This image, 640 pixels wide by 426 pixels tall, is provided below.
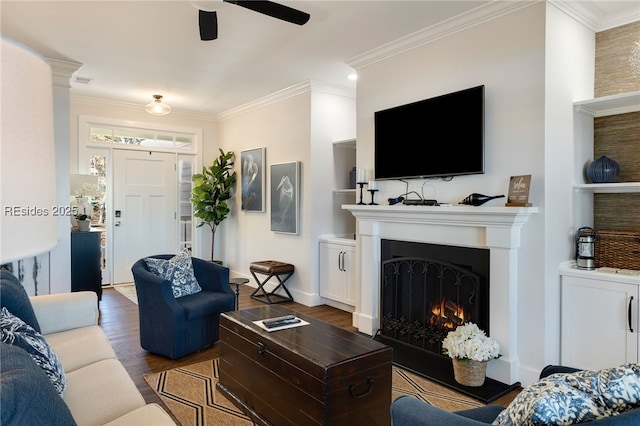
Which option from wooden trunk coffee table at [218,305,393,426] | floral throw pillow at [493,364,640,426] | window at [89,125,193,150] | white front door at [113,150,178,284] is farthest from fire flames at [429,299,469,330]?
window at [89,125,193,150]

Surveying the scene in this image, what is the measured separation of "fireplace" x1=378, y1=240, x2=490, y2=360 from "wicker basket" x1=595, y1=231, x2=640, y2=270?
0.86 meters

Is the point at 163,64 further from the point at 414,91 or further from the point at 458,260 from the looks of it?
the point at 458,260

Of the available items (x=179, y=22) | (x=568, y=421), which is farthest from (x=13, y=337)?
(x=179, y=22)

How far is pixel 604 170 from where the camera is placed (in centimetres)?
295

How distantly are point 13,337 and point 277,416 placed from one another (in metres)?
1.30

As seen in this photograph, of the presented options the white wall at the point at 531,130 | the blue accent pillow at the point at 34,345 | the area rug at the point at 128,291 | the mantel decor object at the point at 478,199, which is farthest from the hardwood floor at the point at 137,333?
the mantel decor object at the point at 478,199

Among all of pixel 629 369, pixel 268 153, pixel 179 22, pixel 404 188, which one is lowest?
pixel 629 369

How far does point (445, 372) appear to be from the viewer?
3.01m

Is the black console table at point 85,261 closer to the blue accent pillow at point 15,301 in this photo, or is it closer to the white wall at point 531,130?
the blue accent pillow at point 15,301

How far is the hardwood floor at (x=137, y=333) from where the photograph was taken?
9.95 feet

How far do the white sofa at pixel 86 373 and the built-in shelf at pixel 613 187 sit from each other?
9.75ft

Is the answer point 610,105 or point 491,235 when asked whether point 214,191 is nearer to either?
point 491,235

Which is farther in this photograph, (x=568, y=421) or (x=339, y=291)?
(x=339, y=291)

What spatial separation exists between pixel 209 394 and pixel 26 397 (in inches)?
72.8
